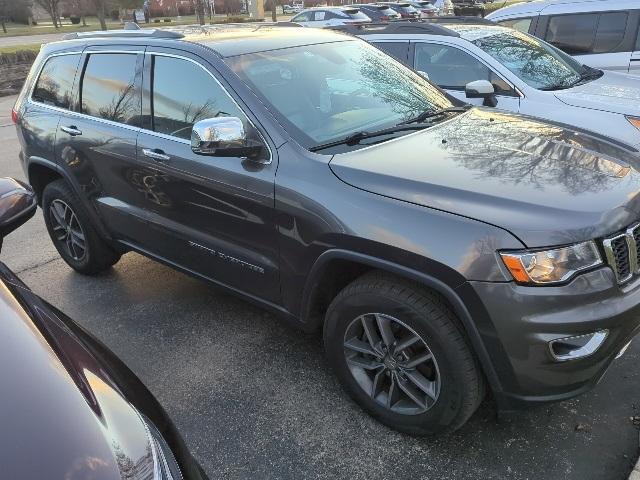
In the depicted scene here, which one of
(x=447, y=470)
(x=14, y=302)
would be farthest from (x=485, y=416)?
(x=14, y=302)

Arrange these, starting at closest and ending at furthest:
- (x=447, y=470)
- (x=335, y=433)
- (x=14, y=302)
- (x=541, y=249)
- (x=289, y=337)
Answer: (x=14, y=302), (x=541, y=249), (x=447, y=470), (x=335, y=433), (x=289, y=337)

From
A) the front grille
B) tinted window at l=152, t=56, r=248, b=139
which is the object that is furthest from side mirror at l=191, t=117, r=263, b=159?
the front grille

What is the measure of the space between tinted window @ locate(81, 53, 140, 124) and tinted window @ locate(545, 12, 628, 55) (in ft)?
20.9

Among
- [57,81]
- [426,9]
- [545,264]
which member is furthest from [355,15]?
[545,264]

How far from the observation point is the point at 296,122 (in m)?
2.90

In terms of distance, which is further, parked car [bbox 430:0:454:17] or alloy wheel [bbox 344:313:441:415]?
parked car [bbox 430:0:454:17]

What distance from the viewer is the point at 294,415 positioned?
2.89 meters

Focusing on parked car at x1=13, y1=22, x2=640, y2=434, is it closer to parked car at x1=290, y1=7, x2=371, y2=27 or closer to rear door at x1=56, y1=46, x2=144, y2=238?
rear door at x1=56, y1=46, x2=144, y2=238

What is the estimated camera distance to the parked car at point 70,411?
4.45 ft

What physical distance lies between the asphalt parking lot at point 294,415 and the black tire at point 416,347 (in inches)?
5.9

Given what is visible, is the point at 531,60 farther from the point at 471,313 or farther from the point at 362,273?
the point at 471,313

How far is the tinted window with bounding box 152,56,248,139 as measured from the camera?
9.99ft

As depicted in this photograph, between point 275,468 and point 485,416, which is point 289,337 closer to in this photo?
point 275,468

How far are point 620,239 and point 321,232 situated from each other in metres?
1.24
